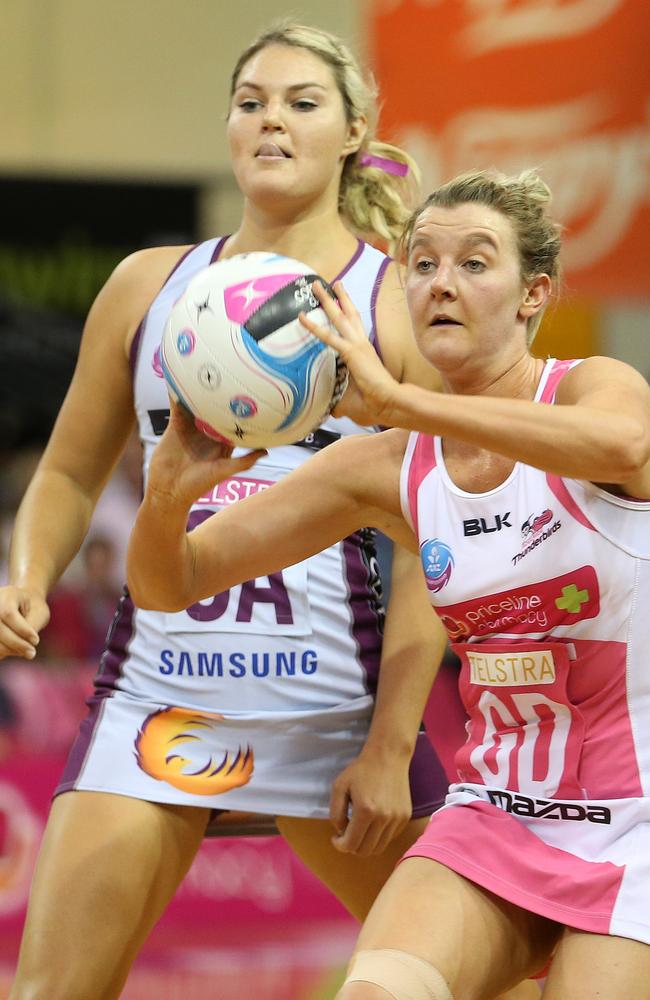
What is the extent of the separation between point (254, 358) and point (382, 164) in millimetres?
1105

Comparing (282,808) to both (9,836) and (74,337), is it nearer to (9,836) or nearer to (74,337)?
(9,836)

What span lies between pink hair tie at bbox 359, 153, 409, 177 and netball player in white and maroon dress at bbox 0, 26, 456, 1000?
76 millimetres

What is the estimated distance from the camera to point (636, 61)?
5.71 m

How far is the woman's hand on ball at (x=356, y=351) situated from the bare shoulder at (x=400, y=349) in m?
0.56

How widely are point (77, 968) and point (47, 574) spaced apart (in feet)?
2.49

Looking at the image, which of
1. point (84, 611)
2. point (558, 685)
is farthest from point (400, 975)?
point (84, 611)

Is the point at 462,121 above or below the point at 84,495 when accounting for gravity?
above

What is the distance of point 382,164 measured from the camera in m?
3.29

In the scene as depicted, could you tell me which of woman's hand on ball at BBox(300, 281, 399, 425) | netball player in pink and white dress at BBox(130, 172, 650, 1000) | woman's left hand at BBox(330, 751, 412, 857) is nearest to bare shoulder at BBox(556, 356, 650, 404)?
netball player in pink and white dress at BBox(130, 172, 650, 1000)

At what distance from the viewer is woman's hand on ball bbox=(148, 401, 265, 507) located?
251cm

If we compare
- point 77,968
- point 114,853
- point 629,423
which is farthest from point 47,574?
point 629,423

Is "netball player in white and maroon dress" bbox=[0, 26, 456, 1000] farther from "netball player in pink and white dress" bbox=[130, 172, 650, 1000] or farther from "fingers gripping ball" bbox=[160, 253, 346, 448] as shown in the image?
"fingers gripping ball" bbox=[160, 253, 346, 448]

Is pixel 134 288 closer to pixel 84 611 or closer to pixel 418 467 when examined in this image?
pixel 418 467

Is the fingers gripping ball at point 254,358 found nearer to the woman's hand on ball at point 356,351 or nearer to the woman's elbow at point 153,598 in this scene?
the woman's hand on ball at point 356,351
